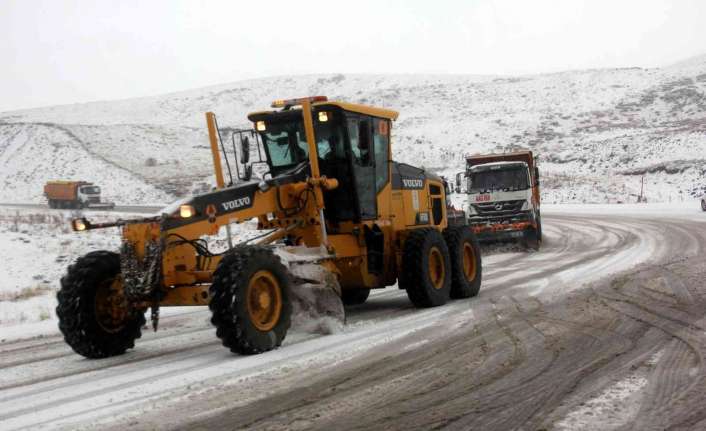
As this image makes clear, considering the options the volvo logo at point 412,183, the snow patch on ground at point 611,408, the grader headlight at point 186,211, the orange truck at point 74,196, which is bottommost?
the snow patch on ground at point 611,408

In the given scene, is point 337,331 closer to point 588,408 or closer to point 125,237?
point 125,237

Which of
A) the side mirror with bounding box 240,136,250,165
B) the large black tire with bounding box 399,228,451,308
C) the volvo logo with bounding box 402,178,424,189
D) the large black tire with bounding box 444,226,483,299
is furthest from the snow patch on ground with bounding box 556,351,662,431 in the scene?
the volvo logo with bounding box 402,178,424,189

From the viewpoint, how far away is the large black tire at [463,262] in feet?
36.7

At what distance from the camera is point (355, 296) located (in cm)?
1143

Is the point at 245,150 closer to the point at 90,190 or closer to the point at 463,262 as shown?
the point at 463,262

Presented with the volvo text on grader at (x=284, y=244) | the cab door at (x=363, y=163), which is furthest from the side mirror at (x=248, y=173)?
the cab door at (x=363, y=163)

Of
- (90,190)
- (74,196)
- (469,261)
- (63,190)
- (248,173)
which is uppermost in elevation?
(63,190)

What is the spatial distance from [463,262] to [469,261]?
13.8 inches

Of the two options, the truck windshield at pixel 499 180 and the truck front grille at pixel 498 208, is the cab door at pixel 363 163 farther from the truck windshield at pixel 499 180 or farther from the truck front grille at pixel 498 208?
the truck windshield at pixel 499 180

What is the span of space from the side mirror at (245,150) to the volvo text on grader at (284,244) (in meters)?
0.02

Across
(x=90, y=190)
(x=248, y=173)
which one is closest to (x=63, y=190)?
(x=90, y=190)

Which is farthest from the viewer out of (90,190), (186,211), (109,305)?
(90,190)

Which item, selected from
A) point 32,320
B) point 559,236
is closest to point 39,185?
point 559,236

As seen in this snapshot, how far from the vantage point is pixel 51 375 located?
23.1 feet
